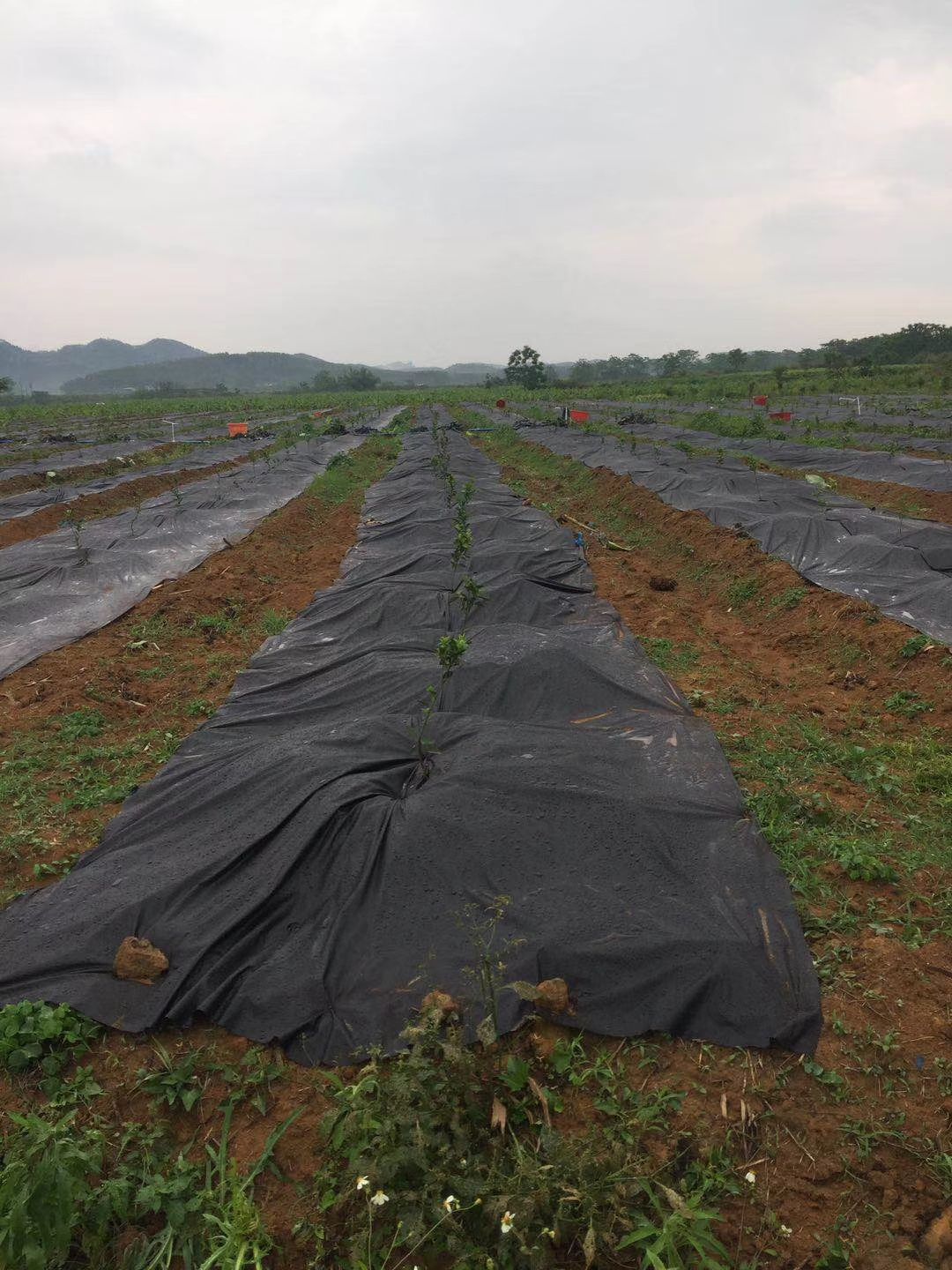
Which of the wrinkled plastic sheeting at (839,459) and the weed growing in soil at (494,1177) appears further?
the wrinkled plastic sheeting at (839,459)

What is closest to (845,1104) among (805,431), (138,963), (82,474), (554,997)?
(554,997)

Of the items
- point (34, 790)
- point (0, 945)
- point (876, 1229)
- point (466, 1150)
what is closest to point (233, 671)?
point (34, 790)

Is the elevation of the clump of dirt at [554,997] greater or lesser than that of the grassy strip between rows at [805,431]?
lesser

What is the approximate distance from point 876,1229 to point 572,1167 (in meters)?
1.06

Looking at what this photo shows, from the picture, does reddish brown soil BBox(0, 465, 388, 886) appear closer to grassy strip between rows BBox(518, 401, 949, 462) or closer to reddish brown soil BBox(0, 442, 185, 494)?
reddish brown soil BBox(0, 442, 185, 494)

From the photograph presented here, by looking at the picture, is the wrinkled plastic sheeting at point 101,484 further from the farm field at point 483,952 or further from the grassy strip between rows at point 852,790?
the grassy strip between rows at point 852,790

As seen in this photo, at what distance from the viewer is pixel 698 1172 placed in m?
2.28

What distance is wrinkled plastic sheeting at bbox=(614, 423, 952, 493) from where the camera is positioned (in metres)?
13.4

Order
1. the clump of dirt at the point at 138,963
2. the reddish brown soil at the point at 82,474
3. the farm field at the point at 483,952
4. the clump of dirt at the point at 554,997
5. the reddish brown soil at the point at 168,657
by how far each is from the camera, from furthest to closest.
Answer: the reddish brown soil at the point at 82,474
the reddish brown soil at the point at 168,657
the clump of dirt at the point at 138,963
the clump of dirt at the point at 554,997
the farm field at the point at 483,952

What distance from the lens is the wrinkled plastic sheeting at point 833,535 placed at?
7.05m

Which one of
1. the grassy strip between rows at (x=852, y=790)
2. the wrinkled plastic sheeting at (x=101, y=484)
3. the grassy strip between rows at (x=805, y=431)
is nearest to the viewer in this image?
the grassy strip between rows at (x=852, y=790)

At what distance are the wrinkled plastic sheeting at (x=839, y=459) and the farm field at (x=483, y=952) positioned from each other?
27.5ft

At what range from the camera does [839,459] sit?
618 inches

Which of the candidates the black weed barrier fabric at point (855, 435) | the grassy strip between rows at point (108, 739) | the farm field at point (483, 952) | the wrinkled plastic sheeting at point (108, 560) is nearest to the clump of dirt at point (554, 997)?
the farm field at point (483, 952)
